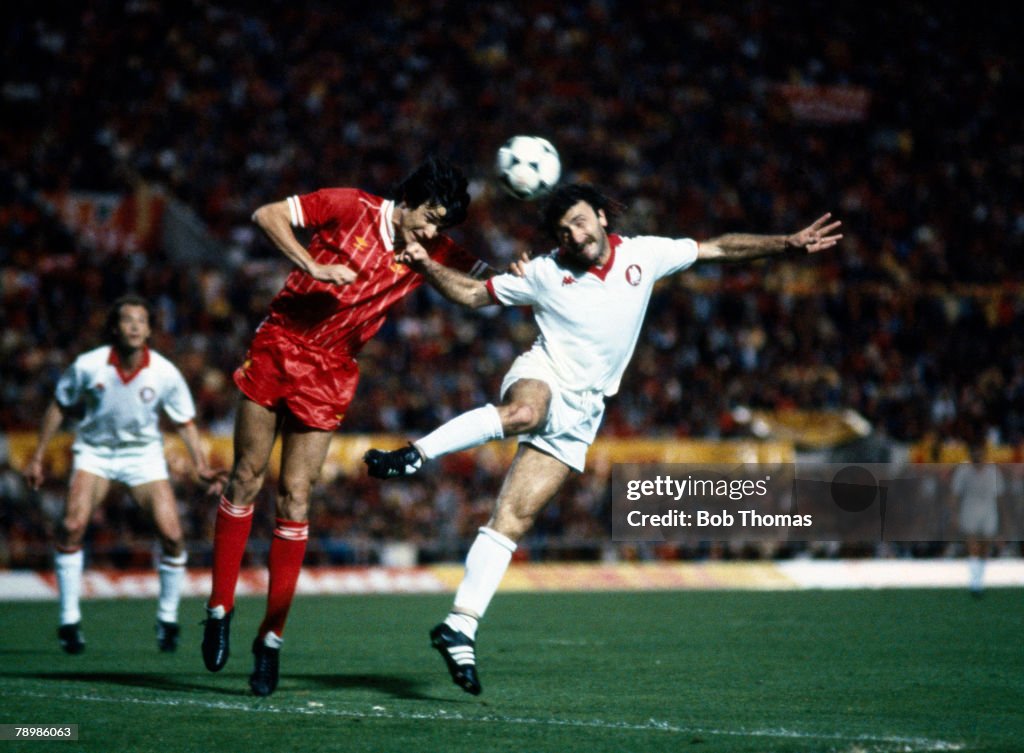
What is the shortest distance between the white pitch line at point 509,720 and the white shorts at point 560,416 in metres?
1.56

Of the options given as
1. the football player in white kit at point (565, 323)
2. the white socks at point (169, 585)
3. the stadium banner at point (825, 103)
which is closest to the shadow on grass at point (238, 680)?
the football player in white kit at point (565, 323)

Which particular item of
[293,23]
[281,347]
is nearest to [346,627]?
[281,347]

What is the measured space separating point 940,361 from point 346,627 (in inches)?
674

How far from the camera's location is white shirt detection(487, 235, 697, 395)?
7.62m

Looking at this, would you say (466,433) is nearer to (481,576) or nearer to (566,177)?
(481,576)

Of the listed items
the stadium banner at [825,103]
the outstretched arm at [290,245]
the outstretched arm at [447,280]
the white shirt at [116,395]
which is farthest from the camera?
the stadium banner at [825,103]

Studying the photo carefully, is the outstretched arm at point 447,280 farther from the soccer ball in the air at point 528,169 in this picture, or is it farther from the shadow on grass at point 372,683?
the shadow on grass at point 372,683

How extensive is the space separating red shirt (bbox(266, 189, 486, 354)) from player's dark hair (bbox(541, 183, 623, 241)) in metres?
0.73

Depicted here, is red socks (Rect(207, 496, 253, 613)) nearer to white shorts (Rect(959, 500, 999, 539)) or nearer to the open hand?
the open hand

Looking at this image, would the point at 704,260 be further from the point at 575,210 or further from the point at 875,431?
the point at 875,431

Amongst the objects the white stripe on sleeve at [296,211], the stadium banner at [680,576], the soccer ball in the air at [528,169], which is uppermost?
the soccer ball in the air at [528,169]

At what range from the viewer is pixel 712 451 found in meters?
23.3

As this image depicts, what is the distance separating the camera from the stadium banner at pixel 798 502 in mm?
22109

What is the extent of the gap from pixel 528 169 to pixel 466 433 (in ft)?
5.56
